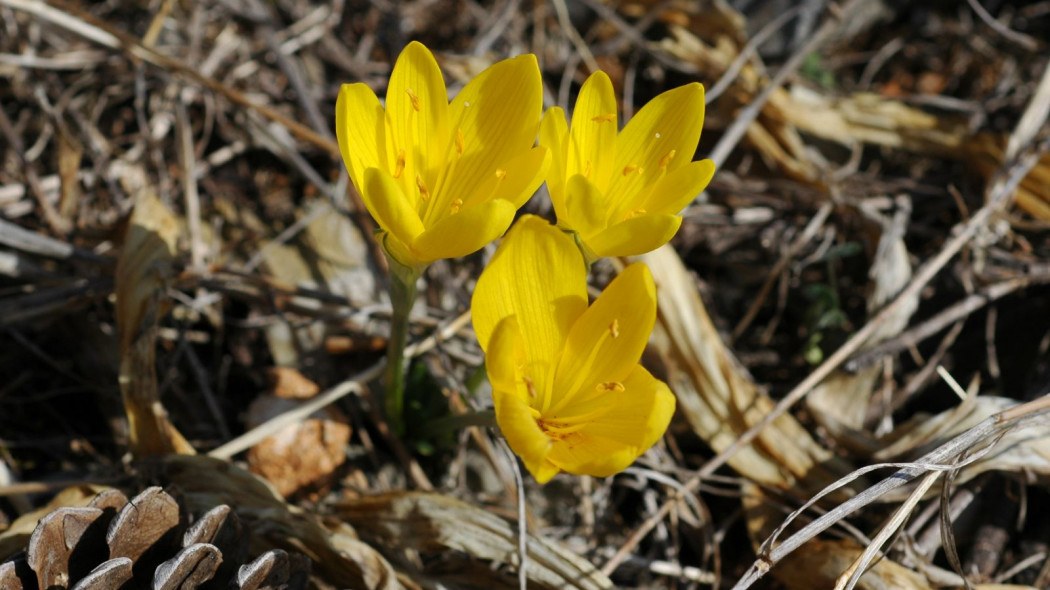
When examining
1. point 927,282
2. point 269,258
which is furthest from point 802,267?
point 269,258

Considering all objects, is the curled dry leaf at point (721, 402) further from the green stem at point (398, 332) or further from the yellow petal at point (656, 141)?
the green stem at point (398, 332)

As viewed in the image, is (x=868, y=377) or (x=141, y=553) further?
(x=868, y=377)

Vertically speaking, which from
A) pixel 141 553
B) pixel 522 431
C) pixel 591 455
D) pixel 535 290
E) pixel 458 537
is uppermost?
pixel 535 290

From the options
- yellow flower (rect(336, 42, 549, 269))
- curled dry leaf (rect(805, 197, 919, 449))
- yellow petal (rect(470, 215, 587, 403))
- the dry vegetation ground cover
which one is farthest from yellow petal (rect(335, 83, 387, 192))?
curled dry leaf (rect(805, 197, 919, 449))

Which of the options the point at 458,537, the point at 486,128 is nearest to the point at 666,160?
the point at 486,128

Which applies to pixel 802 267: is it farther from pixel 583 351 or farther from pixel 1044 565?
pixel 583 351

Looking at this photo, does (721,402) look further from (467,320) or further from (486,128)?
(486,128)
